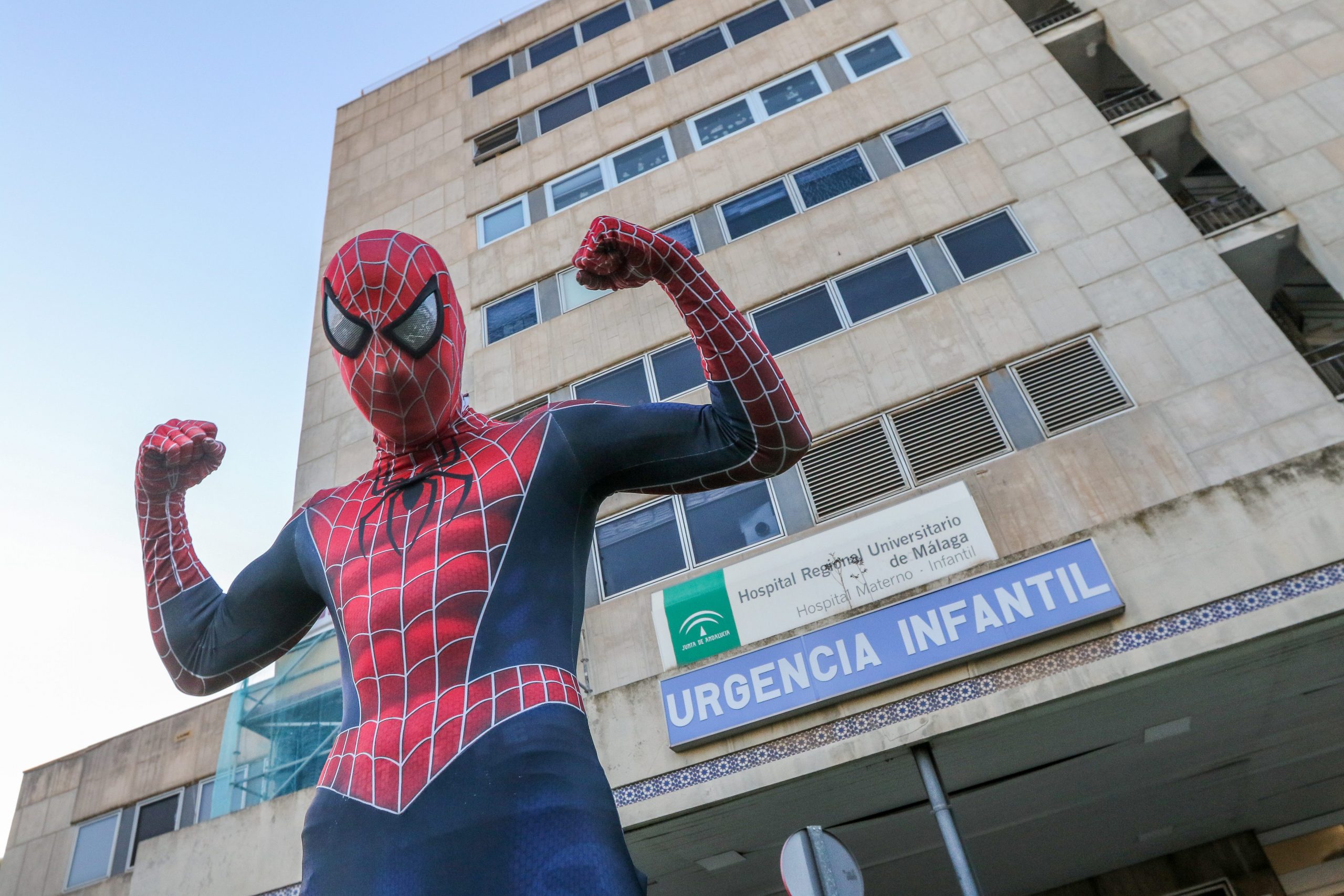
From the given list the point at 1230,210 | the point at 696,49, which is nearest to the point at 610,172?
the point at 696,49

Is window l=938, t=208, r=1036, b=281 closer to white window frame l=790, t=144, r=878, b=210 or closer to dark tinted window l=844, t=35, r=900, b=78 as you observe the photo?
white window frame l=790, t=144, r=878, b=210

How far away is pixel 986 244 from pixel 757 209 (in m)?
3.11

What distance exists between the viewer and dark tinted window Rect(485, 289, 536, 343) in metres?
13.2

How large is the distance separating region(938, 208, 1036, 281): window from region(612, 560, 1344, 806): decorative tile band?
15.2ft

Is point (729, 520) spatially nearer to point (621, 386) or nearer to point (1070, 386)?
point (621, 386)

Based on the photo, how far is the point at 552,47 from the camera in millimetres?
16906

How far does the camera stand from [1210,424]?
344 inches

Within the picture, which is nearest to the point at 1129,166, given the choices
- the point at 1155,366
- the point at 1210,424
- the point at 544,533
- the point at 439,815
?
the point at 1155,366

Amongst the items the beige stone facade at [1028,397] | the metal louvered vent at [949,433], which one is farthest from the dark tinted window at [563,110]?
the metal louvered vent at [949,433]

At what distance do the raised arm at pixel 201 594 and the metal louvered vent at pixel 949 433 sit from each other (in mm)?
7023

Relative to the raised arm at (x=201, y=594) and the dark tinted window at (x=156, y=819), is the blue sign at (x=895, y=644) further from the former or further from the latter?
the dark tinted window at (x=156, y=819)

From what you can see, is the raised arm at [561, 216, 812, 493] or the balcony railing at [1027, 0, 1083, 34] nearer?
the raised arm at [561, 216, 812, 493]

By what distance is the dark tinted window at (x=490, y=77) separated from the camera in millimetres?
17031

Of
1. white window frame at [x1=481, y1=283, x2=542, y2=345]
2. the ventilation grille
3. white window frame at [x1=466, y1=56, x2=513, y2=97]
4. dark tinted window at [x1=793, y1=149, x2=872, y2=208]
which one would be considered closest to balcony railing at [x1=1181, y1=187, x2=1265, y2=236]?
dark tinted window at [x1=793, y1=149, x2=872, y2=208]
